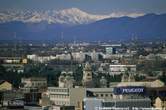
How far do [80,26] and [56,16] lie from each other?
8.88m

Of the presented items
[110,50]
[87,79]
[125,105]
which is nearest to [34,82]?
[87,79]

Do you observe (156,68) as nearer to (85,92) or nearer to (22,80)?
(22,80)

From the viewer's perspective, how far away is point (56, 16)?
91312 millimetres

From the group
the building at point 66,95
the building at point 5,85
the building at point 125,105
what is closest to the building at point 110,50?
the building at point 5,85

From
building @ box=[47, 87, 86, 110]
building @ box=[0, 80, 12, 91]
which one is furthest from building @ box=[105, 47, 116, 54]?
building @ box=[47, 87, 86, 110]

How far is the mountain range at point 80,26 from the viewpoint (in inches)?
3349

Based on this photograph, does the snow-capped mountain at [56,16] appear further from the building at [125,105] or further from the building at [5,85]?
the building at [125,105]

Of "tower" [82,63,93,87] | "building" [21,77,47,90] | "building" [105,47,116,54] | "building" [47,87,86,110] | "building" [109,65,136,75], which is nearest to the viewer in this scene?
"building" [47,87,86,110]

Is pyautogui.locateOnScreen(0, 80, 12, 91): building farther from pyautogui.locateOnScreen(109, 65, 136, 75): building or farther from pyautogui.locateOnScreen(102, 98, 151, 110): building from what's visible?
pyautogui.locateOnScreen(102, 98, 151, 110): building

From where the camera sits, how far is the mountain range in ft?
279

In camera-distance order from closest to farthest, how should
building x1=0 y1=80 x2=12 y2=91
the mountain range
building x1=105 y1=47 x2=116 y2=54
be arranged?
building x1=0 y1=80 x2=12 y2=91 < building x1=105 y1=47 x2=116 y2=54 < the mountain range

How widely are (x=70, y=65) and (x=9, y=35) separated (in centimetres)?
2207

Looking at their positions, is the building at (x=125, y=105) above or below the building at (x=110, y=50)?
above

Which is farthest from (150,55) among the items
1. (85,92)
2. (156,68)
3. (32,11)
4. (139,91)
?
(139,91)
